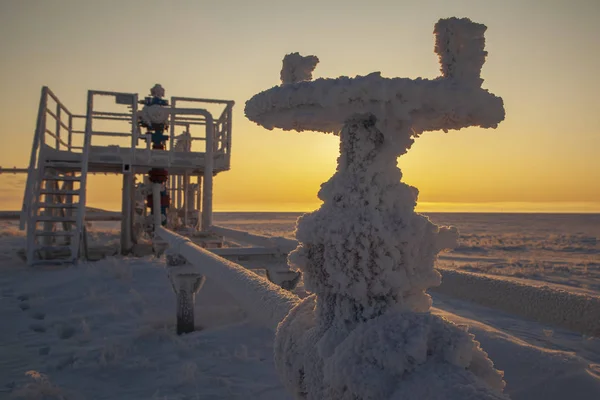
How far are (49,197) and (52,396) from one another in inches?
335

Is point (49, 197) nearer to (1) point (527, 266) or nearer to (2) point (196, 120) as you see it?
(2) point (196, 120)

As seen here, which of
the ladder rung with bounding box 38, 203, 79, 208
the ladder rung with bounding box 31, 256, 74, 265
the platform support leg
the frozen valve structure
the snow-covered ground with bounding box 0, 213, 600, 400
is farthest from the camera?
the platform support leg

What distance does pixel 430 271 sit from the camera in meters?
1.16

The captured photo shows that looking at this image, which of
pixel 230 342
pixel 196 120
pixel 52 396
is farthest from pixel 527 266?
pixel 52 396

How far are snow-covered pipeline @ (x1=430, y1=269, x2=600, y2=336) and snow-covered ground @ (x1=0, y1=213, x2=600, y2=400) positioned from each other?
77 cm

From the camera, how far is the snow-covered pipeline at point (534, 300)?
5.79ft

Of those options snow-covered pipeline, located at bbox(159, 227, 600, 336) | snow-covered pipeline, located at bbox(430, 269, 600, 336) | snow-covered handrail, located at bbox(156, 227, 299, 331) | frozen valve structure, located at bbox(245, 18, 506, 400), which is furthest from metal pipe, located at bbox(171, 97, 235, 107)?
frozen valve structure, located at bbox(245, 18, 506, 400)

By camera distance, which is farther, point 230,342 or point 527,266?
point 527,266

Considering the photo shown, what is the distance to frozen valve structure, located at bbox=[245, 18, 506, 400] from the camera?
1.00m

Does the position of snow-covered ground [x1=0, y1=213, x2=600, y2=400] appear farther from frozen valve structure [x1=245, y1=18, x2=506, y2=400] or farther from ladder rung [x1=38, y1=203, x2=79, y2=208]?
frozen valve structure [x1=245, y1=18, x2=506, y2=400]

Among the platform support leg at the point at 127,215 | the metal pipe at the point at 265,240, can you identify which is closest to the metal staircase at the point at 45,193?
the platform support leg at the point at 127,215

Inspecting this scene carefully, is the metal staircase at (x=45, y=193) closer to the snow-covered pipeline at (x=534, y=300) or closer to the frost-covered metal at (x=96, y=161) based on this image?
the frost-covered metal at (x=96, y=161)

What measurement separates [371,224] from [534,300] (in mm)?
1287

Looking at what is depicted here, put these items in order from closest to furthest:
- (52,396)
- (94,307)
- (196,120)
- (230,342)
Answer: (52,396) → (230,342) → (94,307) → (196,120)
